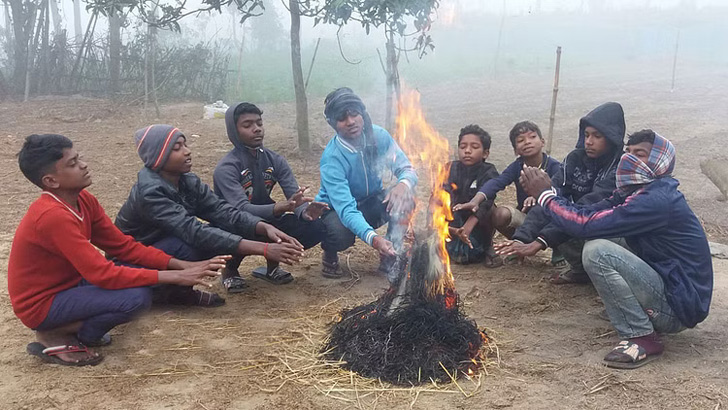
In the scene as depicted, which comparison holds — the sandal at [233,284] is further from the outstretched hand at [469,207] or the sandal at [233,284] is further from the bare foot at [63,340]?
the outstretched hand at [469,207]

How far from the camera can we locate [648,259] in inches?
138

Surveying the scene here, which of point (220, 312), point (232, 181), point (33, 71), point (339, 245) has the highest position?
point (33, 71)

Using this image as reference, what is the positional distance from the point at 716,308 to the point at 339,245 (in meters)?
2.77

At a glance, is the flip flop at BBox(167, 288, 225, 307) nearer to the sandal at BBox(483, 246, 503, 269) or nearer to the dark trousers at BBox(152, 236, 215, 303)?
the dark trousers at BBox(152, 236, 215, 303)

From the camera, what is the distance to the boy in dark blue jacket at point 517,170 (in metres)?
4.95

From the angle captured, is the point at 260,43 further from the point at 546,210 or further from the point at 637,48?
the point at 546,210

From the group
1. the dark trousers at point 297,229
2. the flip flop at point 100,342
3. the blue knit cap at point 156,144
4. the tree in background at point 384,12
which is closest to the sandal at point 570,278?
the dark trousers at point 297,229

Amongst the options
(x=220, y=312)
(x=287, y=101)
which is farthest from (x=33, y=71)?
(x=220, y=312)

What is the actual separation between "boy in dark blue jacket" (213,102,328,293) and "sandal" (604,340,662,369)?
7.35ft

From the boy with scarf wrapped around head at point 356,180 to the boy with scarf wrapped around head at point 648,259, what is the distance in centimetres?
146

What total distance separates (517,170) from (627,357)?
2068mm

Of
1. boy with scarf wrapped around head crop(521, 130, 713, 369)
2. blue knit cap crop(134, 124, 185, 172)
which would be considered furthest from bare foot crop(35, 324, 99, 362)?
boy with scarf wrapped around head crop(521, 130, 713, 369)

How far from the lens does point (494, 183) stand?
4.99m

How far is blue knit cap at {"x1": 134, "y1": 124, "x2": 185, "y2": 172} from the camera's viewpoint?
399cm
